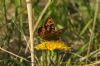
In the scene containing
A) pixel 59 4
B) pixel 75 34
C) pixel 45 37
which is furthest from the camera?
pixel 59 4

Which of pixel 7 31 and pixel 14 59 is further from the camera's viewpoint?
pixel 7 31

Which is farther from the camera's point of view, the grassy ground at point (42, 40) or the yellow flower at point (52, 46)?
the grassy ground at point (42, 40)

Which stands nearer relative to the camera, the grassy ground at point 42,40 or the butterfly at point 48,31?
the butterfly at point 48,31

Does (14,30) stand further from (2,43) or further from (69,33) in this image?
(69,33)

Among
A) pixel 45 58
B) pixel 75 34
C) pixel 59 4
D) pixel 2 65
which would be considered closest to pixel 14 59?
pixel 2 65

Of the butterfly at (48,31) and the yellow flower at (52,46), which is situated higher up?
the butterfly at (48,31)

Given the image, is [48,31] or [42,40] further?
[42,40]

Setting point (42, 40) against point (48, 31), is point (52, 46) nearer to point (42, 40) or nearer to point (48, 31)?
point (48, 31)

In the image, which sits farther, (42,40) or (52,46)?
(42,40)

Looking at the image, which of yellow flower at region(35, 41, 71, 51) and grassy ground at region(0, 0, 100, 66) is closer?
yellow flower at region(35, 41, 71, 51)

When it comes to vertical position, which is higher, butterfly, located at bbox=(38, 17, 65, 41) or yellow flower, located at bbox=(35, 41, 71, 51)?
butterfly, located at bbox=(38, 17, 65, 41)

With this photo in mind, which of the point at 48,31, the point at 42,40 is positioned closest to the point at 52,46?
the point at 48,31
